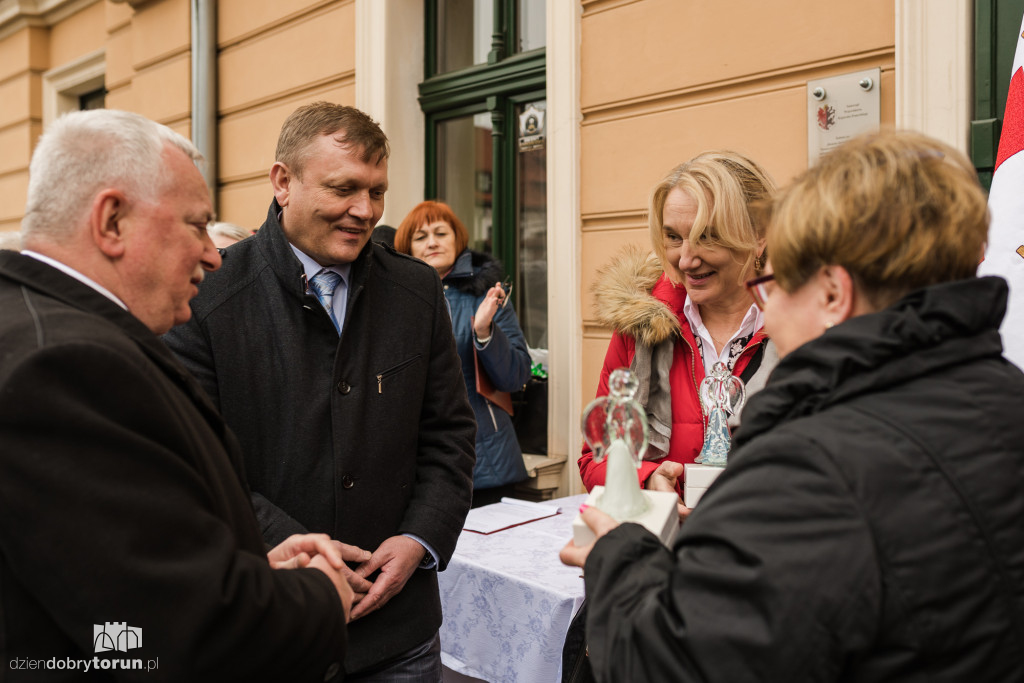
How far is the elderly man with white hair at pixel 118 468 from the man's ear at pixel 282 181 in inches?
24.1

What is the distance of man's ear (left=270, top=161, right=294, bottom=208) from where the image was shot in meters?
1.98

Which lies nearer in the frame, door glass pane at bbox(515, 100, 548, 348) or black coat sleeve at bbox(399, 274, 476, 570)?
black coat sleeve at bbox(399, 274, 476, 570)

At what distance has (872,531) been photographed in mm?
964

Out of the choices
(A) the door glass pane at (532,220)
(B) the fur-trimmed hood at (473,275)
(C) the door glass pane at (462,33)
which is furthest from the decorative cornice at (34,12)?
(B) the fur-trimmed hood at (473,275)

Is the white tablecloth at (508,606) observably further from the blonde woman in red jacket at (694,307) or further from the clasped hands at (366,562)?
the clasped hands at (366,562)

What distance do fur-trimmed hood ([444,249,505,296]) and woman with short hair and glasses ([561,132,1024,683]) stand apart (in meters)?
2.68

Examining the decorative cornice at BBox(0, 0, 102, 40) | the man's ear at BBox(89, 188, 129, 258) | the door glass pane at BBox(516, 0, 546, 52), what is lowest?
the man's ear at BBox(89, 188, 129, 258)

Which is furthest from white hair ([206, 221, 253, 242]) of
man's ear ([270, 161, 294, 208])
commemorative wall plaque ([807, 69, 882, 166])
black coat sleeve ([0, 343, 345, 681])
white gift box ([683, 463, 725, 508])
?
black coat sleeve ([0, 343, 345, 681])

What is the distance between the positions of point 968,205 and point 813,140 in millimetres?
2301

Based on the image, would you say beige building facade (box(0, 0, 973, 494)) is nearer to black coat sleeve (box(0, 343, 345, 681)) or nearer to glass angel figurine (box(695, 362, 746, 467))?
glass angel figurine (box(695, 362, 746, 467))

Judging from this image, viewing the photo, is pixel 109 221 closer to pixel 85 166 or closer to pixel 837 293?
pixel 85 166

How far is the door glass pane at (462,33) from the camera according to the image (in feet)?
16.5

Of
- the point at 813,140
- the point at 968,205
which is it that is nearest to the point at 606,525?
the point at 968,205

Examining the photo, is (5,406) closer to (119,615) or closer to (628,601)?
(119,615)
